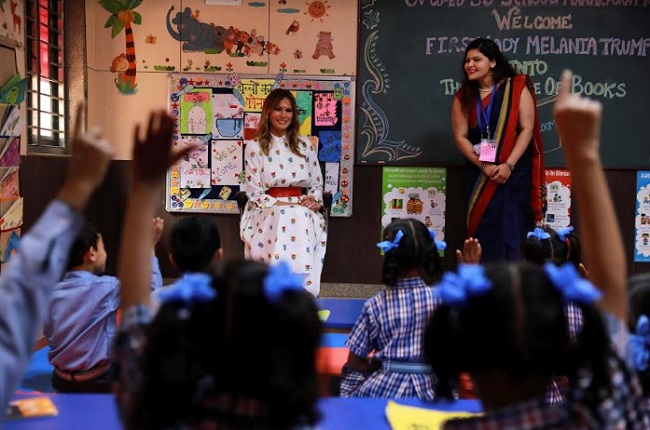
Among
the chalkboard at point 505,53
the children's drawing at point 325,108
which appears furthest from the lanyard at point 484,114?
the children's drawing at point 325,108

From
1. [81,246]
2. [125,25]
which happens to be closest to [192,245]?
[81,246]

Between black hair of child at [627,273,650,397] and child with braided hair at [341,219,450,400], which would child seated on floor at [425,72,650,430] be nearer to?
black hair of child at [627,273,650,397]

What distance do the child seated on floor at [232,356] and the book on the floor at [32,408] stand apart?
0.63m

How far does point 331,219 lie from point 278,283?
3935mm

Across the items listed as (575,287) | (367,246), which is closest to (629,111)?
(367,246)

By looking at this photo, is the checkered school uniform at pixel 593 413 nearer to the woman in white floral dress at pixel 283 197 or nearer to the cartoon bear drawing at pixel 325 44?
the woman in white floral dress at pixel 283 197

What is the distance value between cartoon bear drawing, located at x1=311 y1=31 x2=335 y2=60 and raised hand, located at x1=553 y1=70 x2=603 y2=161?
12.5ft

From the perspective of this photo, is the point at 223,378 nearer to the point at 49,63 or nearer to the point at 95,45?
the point at 49,63

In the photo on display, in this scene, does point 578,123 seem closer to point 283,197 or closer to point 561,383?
point 561,383

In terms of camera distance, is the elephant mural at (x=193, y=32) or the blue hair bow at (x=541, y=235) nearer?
the blue hair bow at (x=541, y=235)

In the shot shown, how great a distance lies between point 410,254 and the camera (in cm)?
217

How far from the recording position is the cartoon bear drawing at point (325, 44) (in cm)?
469

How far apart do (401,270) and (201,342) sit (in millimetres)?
1302

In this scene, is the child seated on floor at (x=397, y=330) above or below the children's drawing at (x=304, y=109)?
below
